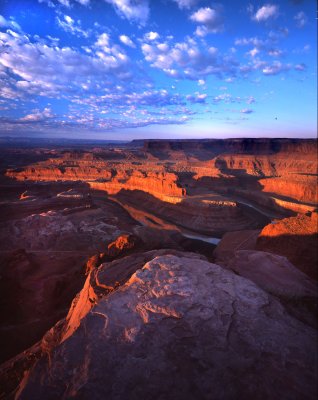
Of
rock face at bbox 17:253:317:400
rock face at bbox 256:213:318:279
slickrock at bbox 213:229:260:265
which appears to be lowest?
slickrock at bbox 213:229:260:265

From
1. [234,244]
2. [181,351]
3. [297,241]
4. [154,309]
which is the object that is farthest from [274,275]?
[234,244]

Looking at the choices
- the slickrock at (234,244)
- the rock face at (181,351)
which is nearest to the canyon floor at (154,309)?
the rock face at (181,351)

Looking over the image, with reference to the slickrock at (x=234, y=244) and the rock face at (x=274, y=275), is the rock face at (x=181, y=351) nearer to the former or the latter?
the rock face at (x=274, y=275)

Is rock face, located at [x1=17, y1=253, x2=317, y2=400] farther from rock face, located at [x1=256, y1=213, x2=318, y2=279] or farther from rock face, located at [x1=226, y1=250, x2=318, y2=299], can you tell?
rock face, located at [x1=256, y1=213, x2=318, y2=279]

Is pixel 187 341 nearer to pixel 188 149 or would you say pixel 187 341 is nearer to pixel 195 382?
pixel 195 382

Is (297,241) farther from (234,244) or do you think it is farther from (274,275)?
(234,244)

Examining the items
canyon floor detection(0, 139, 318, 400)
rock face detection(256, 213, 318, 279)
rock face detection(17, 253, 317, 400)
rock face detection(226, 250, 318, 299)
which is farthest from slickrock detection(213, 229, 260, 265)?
rock face detection(17, 253, 317, 400)

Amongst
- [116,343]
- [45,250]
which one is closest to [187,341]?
[116,343]
